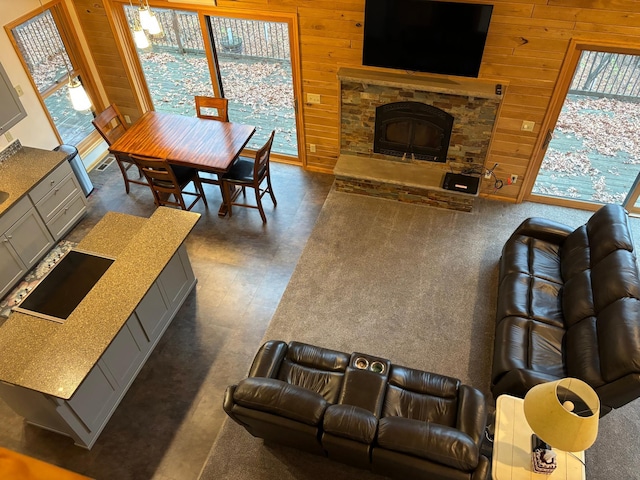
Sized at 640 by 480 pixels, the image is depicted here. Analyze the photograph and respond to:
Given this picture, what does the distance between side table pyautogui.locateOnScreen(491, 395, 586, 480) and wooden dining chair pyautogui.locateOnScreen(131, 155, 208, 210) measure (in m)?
3.95

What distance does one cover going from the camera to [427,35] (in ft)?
15.3

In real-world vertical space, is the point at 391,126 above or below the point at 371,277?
above

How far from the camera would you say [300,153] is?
6.33 m

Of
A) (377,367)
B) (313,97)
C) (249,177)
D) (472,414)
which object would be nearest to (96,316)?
(377,367)

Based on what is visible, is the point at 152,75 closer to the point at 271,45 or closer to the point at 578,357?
the point at 271,45

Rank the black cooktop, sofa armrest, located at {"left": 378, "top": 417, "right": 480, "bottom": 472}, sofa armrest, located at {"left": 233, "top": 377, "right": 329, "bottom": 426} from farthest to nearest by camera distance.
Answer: the black cooktop
sofa armrest, located at {"left": 233, "top": 377, "right": 329, "bottom": 426}
sofa armrest, located at {"left": 378, "top": 417, "right": 480, "bottom": 472}

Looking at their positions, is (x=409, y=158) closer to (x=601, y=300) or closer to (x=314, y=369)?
(x=601, y=300)

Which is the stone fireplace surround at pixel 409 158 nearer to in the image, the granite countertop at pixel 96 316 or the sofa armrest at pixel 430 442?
the granite countertop at pixel 96 316

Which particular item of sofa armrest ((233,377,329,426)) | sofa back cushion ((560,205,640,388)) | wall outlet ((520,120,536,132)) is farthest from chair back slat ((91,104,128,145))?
sofa back cushion ((560,205,640,388))

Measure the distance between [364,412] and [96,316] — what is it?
2124 mm

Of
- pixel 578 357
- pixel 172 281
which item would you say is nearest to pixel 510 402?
pixel 578 357

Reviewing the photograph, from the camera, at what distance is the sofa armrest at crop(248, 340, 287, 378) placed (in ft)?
11.8

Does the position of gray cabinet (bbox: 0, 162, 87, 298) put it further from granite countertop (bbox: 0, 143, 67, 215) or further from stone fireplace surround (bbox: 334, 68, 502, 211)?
stone fireplace surround (bbox: 334, 68, 502, 211)

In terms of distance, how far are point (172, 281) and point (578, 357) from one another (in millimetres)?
3426
